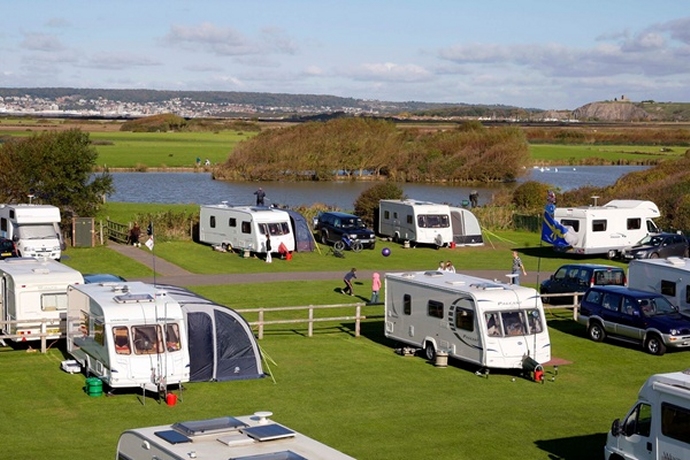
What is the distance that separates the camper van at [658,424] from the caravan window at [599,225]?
98.6 feet

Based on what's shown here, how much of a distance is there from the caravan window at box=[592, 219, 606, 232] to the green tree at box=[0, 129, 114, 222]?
23.2 metres

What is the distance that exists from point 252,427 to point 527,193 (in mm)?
55252

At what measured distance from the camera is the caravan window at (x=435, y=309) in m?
25.2

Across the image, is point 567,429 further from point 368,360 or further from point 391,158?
point 391,158

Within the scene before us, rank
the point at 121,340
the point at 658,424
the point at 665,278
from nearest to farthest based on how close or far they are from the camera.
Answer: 1. the point at 658,424
2. the point at 121,340
3. the point at 665,278

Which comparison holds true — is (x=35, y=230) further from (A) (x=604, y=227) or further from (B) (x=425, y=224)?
(A) (x=604, y=227)

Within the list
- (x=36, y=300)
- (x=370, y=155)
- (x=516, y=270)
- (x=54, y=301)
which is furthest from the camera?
(x=370, y=155)

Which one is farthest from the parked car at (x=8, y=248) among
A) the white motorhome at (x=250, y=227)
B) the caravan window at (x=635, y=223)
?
the caravan window at (x=635, y=223)

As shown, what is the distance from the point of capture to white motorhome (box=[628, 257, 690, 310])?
96.3 ft

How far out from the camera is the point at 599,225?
1802 inches

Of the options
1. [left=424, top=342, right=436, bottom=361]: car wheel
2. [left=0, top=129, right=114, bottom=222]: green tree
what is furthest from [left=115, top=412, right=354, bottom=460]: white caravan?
[left=0, top=129, right=114, bottom=222]: green tree

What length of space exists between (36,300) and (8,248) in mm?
15541

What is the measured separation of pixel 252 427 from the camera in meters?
12.0

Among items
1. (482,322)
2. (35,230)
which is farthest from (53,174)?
(482,322)
